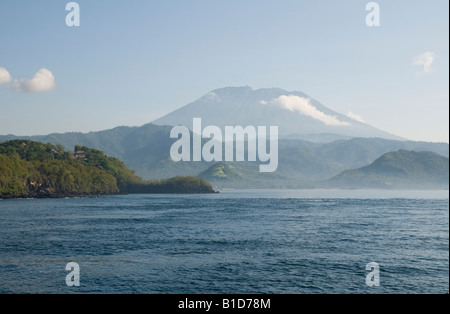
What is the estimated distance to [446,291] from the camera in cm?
3762

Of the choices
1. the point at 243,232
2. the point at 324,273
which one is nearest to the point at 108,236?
the point at 243,232

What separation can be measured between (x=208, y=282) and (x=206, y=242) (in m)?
24.8

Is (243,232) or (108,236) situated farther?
(243,232)

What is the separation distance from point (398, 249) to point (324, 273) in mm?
21513

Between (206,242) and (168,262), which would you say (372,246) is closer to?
(206,242)

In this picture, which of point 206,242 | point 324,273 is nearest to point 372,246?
point 324,273

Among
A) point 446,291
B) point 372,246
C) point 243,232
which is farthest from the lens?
point 243,232

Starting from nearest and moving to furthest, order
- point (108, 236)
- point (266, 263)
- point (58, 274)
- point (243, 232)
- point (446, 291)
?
point (446, 291), point (58, 274), point (266, 263), point (108, 236), point (243, 232)

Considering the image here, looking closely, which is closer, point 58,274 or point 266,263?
point 58,274

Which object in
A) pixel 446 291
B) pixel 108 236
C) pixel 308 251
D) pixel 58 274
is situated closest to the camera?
pixel 446 291

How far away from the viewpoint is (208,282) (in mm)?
39469

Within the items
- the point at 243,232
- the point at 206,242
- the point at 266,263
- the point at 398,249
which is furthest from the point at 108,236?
the point at 398,249
